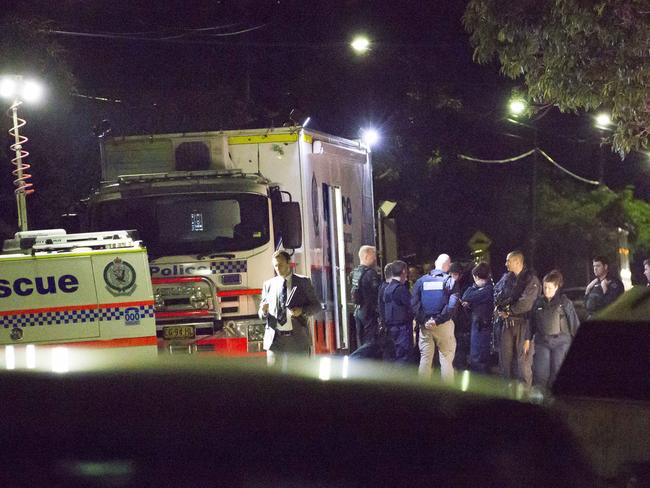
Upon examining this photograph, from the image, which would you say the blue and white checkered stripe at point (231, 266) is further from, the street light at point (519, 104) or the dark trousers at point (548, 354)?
the street light at point (519, 104)

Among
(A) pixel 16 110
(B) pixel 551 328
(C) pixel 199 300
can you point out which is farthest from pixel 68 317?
(A) pixel 16 110

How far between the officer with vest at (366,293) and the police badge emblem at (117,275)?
3.89m

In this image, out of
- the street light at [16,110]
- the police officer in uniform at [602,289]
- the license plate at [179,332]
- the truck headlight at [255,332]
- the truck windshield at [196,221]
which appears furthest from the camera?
the street light at [16,110]

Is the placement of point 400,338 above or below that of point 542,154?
below

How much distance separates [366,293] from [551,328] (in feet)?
8.87

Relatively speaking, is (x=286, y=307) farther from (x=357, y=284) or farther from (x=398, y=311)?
(x=357, y=284)

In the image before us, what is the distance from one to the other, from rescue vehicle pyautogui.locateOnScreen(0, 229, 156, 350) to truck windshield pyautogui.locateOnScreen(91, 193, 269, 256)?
1.71m

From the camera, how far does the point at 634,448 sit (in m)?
5.12

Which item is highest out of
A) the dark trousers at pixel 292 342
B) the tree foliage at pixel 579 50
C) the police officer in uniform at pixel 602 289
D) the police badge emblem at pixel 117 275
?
the tree foliage at pixel 579 50

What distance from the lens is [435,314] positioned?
1427cm

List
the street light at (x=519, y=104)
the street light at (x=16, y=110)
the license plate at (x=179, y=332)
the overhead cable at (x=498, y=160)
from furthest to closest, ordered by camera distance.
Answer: the overhead cable at (x=498, y=160)
the street light at (x=519, y=104)
the street light at (x=16, y=110)
the license plate at (x=179, y=332)

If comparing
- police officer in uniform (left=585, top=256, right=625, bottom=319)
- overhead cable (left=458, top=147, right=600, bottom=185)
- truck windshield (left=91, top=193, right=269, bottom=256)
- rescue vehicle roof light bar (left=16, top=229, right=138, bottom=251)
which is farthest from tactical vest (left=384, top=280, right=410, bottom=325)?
overhead cable (left=458, top=147, right=600, bottom=185)

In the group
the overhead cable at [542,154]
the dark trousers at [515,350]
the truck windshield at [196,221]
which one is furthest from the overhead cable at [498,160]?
the truck windshield at [196,221]

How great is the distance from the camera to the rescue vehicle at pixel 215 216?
13.0 m
